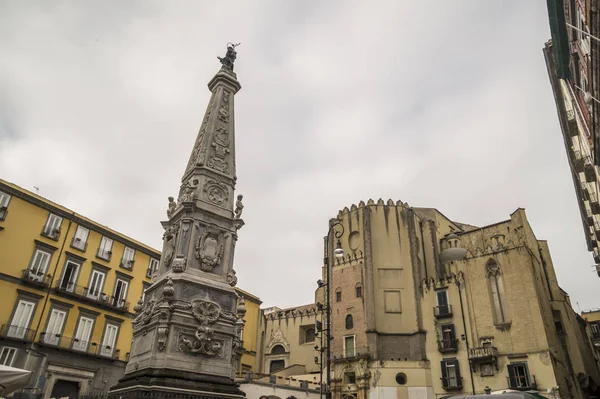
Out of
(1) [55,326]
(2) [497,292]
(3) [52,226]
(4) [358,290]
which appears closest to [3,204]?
(3) [52,226]

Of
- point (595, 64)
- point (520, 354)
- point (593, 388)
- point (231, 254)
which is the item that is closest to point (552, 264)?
point (593, 388)

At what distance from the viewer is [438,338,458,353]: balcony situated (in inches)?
1300

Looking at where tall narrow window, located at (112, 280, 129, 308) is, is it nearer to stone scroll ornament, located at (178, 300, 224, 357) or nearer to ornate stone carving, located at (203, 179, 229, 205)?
ornate stone carving, located at (203, 179, 229, 205)

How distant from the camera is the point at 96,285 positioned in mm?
30078

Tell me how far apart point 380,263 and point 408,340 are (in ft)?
24.2

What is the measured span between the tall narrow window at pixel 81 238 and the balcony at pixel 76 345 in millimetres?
6391

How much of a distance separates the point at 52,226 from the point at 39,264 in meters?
2.80

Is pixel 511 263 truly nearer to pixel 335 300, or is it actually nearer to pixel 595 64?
pixel 335 300

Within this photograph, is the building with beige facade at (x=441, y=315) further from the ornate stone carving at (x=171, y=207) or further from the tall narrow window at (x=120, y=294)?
the ornate stone carving at (x=171, y=207)

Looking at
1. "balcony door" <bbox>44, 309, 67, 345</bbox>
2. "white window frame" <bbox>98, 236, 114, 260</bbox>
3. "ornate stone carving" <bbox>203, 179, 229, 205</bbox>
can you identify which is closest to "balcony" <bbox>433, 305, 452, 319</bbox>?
"white window frame" <bbox>98, 236, 114, 260</bbox>

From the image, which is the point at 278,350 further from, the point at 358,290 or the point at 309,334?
the point at 358,290

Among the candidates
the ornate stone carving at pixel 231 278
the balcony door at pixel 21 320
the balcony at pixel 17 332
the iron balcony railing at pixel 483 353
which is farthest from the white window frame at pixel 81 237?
the iron balcony railing at pixel 483 353

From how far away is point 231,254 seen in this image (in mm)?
13055

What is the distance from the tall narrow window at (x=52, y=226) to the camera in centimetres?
2833
